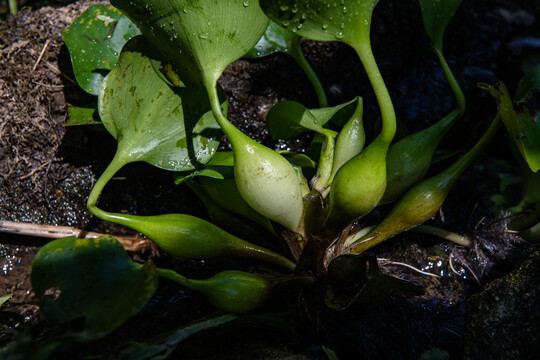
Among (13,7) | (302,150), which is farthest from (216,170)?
(13,7)

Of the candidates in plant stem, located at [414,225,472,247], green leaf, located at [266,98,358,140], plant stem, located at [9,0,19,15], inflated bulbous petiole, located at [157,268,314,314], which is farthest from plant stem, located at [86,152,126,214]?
plant stem, located at [9,0,19,15]

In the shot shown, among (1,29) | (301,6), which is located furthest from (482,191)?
(1,29)

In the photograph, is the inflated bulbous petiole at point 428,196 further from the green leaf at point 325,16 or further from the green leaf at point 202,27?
the green leaf at point 202,27

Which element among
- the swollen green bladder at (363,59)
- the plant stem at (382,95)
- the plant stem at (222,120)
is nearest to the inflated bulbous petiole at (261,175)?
the plant stem at (222,120)

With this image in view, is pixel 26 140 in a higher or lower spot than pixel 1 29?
lower

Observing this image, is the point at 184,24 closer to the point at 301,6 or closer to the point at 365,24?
the point at 301,6

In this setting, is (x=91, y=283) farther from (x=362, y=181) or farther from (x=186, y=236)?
(x=362, y=181)
